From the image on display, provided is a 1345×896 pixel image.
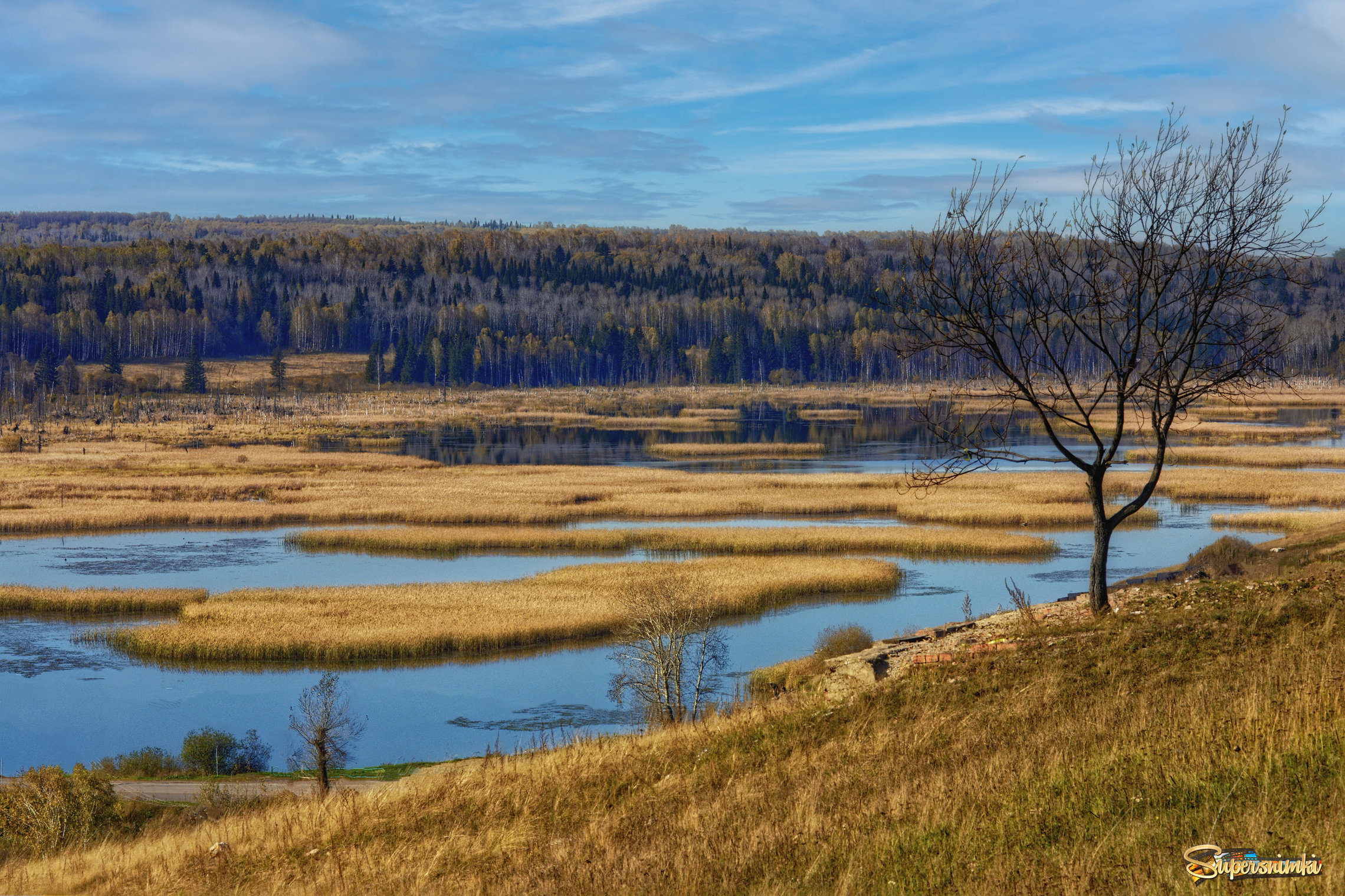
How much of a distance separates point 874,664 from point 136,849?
12.9 meters

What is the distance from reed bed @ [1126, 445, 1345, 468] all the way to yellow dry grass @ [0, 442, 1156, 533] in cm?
1160

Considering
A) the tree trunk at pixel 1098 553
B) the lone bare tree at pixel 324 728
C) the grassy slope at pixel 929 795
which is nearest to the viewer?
the grassy slope at pixel 929 795

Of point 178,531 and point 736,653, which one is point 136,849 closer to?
point 736,653

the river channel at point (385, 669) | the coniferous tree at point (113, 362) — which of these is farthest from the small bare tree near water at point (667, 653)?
the coniferous tree at point (113, 362)

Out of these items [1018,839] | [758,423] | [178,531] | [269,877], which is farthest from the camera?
[758,423]

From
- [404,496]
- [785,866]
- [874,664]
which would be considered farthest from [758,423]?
[785,866]

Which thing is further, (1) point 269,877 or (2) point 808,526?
(2) point 808,526

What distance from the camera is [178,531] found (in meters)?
66.6

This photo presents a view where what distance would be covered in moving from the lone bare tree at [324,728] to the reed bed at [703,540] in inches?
930

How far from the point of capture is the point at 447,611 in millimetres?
44250

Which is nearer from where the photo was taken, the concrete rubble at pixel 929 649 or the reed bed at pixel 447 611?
the concrete rubble at pixel 929 649

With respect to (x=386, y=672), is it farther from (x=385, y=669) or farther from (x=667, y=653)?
(x=667, y=653)

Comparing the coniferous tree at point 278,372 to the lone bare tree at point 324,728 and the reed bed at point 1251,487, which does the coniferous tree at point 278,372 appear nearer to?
the reed bed at point 1251,487

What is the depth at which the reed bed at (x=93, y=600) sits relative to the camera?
46.4m
